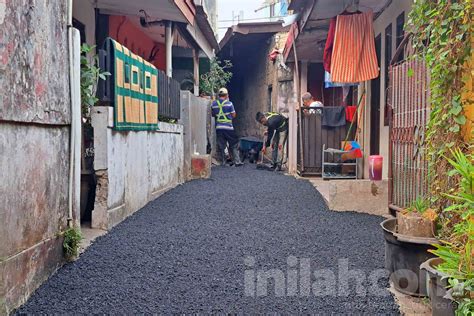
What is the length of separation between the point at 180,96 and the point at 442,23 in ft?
22.3

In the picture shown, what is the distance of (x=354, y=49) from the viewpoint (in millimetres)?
7410

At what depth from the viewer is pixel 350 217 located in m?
5.84

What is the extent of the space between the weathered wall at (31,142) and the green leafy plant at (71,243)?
0.08m

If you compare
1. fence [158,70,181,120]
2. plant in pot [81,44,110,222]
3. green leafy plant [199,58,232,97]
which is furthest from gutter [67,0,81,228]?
green leafy plant [199,58,232,97]

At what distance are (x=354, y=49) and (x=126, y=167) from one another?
394 cm

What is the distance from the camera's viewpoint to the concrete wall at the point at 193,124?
977 centimetres

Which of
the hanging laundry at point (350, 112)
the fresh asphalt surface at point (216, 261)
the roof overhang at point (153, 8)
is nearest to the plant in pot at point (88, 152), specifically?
the fresh asphalt surface at point (216, 261)

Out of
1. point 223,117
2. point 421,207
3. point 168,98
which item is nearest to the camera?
point 421,207

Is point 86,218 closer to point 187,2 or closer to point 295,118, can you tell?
point 187,2

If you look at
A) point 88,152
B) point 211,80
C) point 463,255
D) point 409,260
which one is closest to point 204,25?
point 211,80

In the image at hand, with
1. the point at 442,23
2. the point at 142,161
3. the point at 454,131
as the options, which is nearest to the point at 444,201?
the point at 454,131

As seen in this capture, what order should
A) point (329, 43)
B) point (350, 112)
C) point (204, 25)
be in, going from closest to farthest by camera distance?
point (329, 43) → point (350, 112) → point (204, 25)

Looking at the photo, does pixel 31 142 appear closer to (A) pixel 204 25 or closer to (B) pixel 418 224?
(B) pixel 418 224

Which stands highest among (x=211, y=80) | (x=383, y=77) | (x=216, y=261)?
(x=211, y=80)
